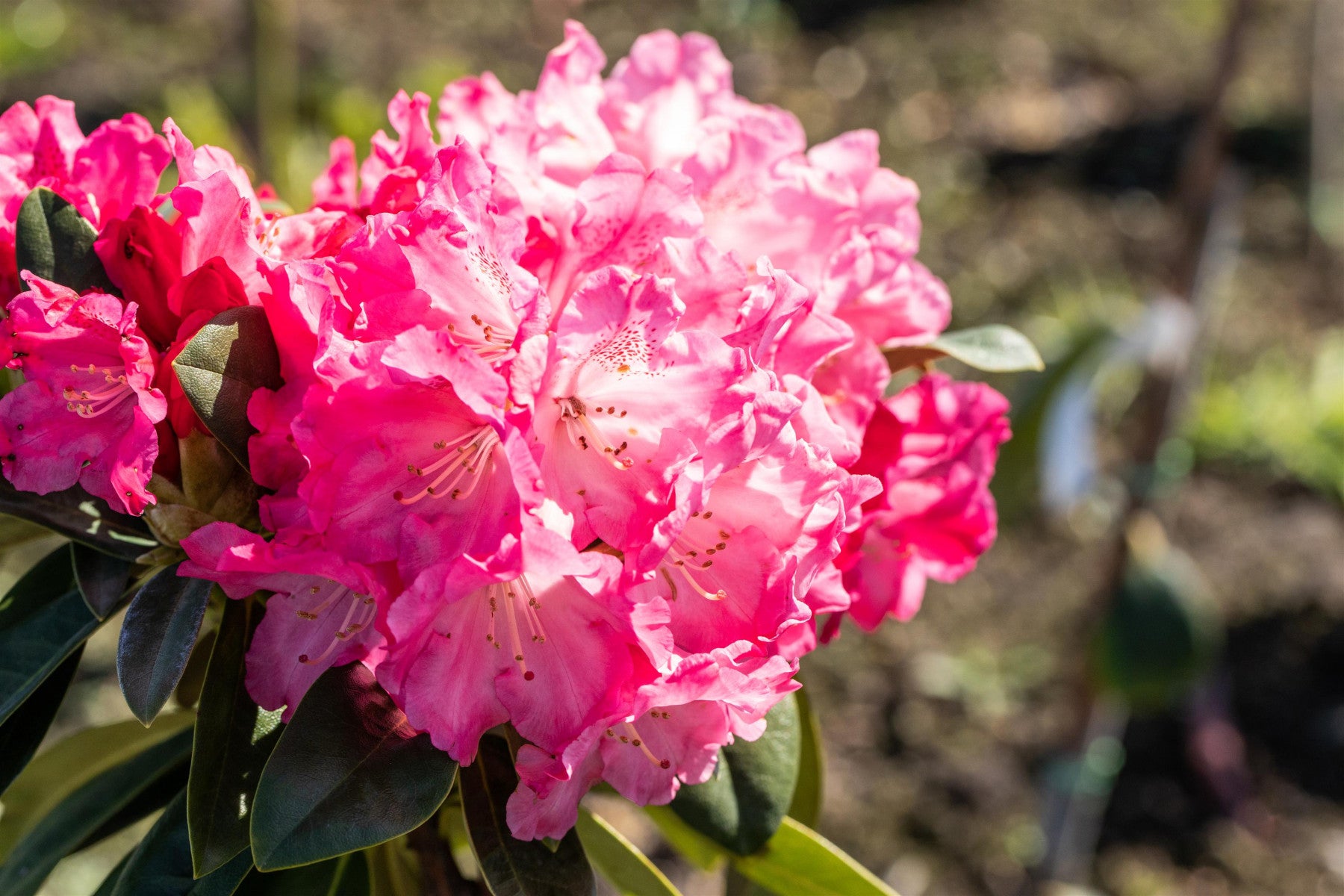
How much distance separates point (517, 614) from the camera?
2.12ft

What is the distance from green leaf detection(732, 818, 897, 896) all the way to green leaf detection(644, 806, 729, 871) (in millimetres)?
30

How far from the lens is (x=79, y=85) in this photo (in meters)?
3.97

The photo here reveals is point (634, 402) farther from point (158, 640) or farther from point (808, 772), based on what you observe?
point (808, 772)

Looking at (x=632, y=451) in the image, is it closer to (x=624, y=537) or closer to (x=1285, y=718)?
(x=624, y=537)

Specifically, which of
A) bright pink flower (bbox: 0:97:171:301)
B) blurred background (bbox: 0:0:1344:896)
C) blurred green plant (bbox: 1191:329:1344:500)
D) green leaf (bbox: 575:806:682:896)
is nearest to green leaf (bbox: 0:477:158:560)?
bright pink flower (bbox: 0:97:171:301)

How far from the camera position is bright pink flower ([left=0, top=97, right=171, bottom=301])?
703 mm

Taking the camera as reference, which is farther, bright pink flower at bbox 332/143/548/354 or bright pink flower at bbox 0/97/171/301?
bright pink flower at bbox 0/97/171/301

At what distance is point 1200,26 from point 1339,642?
277cm

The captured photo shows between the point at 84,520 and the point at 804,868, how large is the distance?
0.53 m

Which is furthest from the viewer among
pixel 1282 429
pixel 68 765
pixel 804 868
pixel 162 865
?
pixel 1282 429

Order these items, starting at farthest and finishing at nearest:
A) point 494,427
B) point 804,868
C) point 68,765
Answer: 1. point 68,765
2. point 804,868
3. point 494,427

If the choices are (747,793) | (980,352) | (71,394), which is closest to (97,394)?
(71,394)

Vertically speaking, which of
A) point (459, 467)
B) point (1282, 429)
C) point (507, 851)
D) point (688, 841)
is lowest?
point (1282, 429)

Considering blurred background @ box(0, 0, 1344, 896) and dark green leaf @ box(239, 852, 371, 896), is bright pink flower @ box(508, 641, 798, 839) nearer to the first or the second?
dark green leaf @ box(239, 852, 371, 896)
